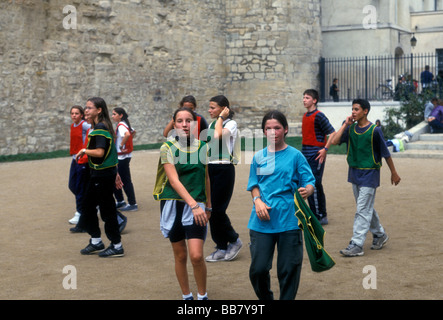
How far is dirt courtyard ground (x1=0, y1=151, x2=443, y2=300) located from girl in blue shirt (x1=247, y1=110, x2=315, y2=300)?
2.46 ft

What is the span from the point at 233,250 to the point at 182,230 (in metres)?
1.62

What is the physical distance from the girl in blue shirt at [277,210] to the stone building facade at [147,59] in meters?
12.7

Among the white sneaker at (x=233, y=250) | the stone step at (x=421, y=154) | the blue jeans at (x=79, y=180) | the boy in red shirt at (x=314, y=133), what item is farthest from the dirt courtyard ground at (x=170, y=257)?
the stone step at (x=421, y=154)

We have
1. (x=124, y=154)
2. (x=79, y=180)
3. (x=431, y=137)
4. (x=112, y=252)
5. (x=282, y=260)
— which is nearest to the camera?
(x=282, y=260)

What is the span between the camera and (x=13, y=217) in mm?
8398

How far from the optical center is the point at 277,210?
4.14 metres

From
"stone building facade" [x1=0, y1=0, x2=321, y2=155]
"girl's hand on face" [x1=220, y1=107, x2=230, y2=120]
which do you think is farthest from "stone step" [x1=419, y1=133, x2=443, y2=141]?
"girl's hand on face" [x1=220, y1=107, x2=230, y2=120]

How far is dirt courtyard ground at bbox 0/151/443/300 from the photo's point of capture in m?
4.95

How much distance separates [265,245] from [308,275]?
1467mm

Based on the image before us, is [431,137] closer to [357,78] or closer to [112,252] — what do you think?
[357,78]

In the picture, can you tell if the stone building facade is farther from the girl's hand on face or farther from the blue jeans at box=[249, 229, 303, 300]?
the blue jeans at box=[249, 229, 303, 300]

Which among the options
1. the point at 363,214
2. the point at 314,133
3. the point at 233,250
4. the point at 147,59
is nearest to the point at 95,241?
the point at 233,250

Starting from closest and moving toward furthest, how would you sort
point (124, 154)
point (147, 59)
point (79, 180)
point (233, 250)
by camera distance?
point (233, 250) → point (79, 180) → point (124, 154) → point (147, 59)

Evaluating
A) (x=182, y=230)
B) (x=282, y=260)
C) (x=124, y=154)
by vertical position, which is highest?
(x=124, y=154)
